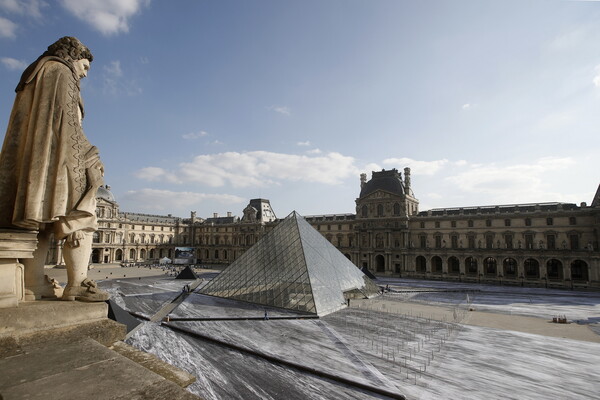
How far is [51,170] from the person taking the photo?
2.98 metres

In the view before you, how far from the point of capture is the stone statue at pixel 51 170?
2865 millimetres

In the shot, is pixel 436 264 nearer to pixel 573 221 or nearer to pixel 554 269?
pixel 554 269

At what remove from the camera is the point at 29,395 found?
1637 millimetres

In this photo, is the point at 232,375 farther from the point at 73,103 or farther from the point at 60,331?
the point at 73,103

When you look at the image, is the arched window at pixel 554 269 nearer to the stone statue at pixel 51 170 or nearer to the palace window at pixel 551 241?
the palace window at pixel 551 241

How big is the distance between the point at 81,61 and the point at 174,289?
33359mm

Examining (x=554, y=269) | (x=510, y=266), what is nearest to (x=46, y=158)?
(x=510, y=266)

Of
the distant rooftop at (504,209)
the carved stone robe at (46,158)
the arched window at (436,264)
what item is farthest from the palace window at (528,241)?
→ the carved stone robe at (46,158)

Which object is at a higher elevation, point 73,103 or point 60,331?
point 73,103

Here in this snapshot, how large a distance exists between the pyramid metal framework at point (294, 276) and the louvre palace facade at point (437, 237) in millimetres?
20530

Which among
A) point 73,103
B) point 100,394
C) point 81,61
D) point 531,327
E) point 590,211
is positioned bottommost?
point 531,327

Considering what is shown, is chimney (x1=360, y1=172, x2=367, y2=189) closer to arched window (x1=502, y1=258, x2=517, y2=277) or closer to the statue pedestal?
Answer: arched window (x1=502, y1=258, x2=517, y2=277)

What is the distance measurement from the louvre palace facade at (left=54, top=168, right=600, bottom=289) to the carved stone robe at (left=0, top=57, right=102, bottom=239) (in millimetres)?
50896

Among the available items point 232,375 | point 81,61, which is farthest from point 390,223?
point 81,61
